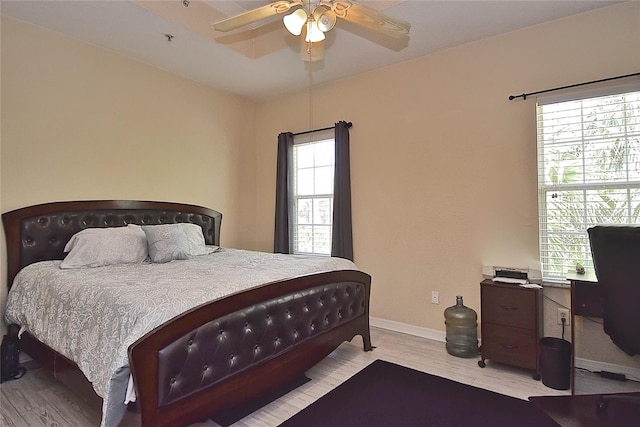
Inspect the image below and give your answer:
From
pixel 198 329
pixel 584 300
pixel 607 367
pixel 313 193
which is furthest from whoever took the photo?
pixel 313 193

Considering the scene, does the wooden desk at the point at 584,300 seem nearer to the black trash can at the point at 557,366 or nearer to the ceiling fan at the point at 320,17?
the black trash can at the point at 557,366

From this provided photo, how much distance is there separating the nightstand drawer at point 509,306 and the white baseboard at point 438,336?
607 millimetres

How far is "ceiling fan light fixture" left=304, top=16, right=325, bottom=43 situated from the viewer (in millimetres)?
2277

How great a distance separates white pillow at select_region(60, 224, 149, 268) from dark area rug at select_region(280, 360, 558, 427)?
183 cm

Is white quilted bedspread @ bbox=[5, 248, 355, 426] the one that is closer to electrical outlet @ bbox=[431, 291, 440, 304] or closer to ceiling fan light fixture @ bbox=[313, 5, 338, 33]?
electrical outlet @ bbox=[431, 291, 440, 304]

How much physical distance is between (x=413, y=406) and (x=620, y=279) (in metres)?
1.39

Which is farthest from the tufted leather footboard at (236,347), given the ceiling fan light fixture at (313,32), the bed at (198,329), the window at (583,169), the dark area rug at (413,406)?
the window at (583,169)

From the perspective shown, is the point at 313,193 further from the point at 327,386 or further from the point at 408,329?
the point at 327,386

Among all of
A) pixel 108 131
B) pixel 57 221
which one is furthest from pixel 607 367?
pixel 108 131

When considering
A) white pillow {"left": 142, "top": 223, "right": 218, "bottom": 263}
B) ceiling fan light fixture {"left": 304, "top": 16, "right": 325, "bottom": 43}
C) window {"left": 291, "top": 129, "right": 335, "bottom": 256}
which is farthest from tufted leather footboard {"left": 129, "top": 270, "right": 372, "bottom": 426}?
ceiling fan light fixture {"left": 304, "top": 16, "right": 325, "bottom": 43}

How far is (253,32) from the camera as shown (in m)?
3.41

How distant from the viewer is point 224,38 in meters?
3.23

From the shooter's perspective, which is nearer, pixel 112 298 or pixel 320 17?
pixel 112 298

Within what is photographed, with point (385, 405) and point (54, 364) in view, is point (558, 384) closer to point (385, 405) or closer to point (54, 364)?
point (385, 405)
